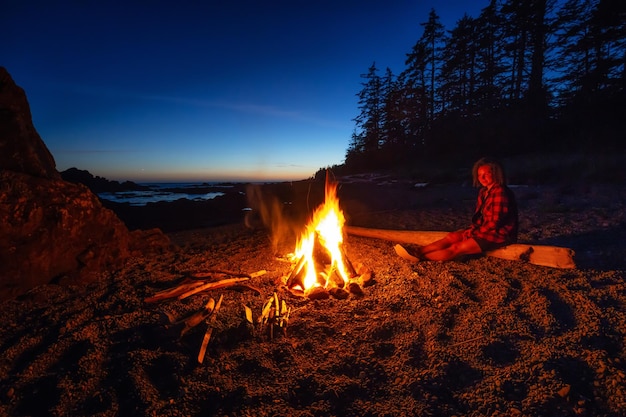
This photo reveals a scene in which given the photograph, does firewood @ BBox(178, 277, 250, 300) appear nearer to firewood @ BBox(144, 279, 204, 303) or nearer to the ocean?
firewood @ BBox(144, 279, 204, 303)

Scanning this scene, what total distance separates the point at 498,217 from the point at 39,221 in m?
7.35

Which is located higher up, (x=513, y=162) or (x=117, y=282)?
(x=513, y=162)

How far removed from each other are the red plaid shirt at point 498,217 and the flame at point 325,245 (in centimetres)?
235

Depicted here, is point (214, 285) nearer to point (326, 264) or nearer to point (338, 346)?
point (326, 264)

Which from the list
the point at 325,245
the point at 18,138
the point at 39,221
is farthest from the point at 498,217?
the point at 18,138

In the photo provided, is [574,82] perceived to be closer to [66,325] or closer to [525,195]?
[525,195]

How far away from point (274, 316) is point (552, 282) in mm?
3830

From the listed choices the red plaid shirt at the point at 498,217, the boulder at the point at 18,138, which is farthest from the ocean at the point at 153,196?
the red plaid shirt at the point at 498,217

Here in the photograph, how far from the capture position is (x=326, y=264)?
16.9ft

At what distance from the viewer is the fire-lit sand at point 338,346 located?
2387 millimetres

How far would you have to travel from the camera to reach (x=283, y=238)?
25.8 ft

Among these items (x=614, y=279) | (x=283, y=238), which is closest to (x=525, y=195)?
(x=614, y=279)

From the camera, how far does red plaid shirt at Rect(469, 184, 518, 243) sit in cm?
514

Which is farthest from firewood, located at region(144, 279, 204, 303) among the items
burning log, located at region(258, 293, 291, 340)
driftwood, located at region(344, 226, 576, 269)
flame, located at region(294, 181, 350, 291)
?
driftwood, located at region(344, 226, 576, 269)
